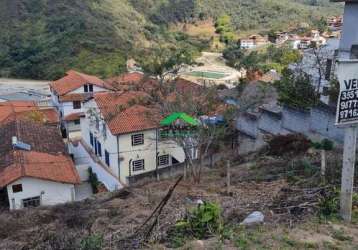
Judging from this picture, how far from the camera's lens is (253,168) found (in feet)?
32.9

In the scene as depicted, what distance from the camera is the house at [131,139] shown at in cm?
1667

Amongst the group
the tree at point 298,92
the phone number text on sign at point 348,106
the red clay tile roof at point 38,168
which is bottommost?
the red clay tile roof at point 38,168

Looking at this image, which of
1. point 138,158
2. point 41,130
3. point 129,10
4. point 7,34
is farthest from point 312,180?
point 129,10

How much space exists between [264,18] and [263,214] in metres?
88.2

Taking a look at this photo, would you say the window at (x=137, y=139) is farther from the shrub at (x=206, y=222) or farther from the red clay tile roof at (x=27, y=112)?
the shrub at (x=206, y=222)

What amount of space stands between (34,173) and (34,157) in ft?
4.81

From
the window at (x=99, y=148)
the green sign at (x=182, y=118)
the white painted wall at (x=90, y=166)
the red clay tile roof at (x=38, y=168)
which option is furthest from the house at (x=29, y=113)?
the green sign at (x=182, y=118)

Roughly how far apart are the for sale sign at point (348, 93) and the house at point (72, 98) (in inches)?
Result: 871

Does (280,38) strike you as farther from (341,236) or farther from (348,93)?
(341,236)

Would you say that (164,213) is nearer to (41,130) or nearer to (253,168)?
(253,168)

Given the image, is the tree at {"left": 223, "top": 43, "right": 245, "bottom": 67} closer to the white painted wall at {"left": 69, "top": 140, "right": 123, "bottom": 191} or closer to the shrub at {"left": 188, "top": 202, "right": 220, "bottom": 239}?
the white painted wall at {"left": 69, "top": 140, "right": 123, "bottom": 191}

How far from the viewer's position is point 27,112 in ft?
79.4

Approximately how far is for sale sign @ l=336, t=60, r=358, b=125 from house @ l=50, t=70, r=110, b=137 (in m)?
22.1

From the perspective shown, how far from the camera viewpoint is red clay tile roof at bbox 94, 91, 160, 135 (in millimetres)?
16453
